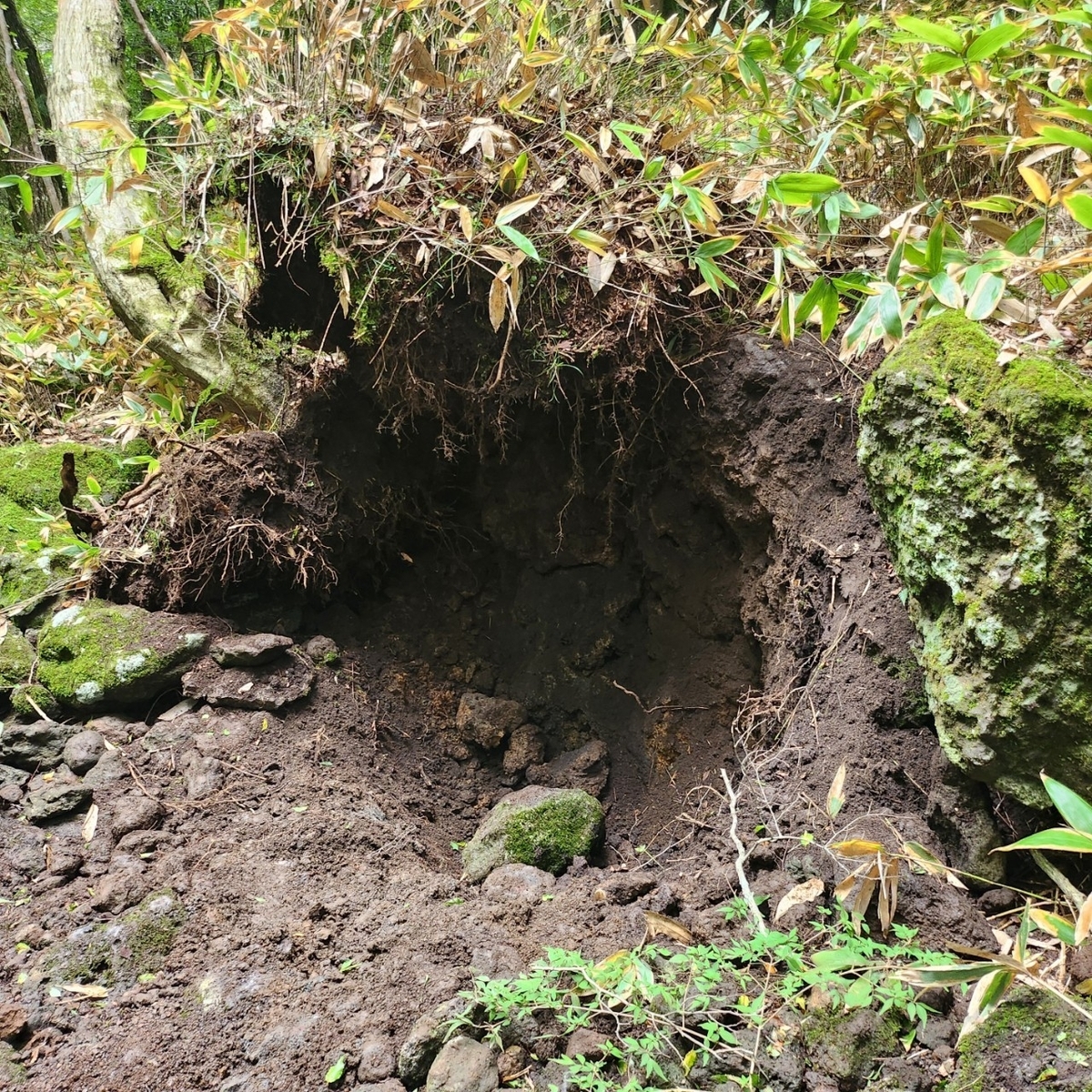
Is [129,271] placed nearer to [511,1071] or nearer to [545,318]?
[545,318]

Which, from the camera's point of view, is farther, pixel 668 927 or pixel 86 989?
pixel 86 989

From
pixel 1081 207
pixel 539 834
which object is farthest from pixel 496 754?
pixel 1081 207

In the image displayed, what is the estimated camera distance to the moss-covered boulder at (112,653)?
2.70m

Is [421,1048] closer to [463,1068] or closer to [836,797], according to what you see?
[463,1068]

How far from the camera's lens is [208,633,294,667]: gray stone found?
9.19 ft

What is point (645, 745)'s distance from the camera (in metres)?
2.92

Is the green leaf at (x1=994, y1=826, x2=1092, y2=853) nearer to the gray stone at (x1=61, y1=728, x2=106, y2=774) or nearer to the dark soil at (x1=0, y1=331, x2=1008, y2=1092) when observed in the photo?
the dark soil at (x1=0, y1=331, x2=1008, y2=1092)

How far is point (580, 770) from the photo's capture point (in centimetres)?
284

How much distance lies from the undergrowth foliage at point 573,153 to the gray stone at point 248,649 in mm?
1190

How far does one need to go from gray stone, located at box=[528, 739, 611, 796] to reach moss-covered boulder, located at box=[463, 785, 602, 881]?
339 millimetres

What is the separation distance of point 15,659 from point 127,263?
1.98 metres

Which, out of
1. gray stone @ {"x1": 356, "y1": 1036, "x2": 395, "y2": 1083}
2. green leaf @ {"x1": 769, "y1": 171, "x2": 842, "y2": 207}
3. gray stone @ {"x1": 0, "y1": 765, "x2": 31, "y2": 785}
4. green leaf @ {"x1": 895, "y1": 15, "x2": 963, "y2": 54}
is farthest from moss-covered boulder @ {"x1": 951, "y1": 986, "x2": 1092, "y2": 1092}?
gray stone @ {"x1": 0, "y1": 765, "x2": 31, "y2": 785}

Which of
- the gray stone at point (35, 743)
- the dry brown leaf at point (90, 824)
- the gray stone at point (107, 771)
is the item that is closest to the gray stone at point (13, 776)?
the gray stone at point (35, 743)

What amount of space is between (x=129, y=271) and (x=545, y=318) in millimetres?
2426
